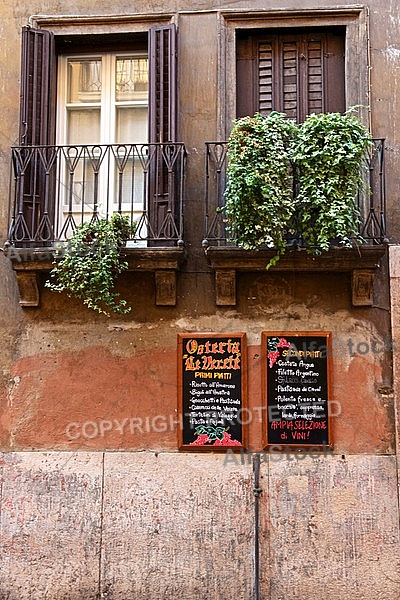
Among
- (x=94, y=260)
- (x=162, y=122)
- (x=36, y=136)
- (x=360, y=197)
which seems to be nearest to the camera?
(x=94, y=260)

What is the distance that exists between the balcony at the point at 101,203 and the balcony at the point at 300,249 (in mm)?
341

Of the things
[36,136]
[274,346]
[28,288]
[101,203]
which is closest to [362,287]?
[274,346]

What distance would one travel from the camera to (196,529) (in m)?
6.95

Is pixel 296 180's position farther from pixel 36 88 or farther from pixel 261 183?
pixel 36 88

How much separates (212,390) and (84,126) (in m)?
3.11

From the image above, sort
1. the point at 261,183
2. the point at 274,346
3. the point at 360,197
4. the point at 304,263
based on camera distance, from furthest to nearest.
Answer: the point at 360,197, the point at 274,346, the point at 304,263, the point at 261,183

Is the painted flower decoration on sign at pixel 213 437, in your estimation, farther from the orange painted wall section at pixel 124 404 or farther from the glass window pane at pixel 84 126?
the glass window pane at pixel 84 126

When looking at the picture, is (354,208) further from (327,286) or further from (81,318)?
(81,318)

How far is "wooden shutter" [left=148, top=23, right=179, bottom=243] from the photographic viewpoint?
7.21 m

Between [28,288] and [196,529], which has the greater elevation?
[28,288]

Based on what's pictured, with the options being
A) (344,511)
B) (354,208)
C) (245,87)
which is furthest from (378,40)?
(344,511)

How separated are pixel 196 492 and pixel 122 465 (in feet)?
2.44

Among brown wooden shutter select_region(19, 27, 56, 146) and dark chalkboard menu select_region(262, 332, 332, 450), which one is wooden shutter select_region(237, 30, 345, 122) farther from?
dark chalkboard menu select_region(262, 332, 332, 450)

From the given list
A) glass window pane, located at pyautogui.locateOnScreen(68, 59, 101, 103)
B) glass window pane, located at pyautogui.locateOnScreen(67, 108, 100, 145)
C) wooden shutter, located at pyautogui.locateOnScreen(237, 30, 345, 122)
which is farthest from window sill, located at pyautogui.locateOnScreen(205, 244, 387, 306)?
glass window pane, located at pyautogui.locateOnScreen(68, 59, 101, 103)
